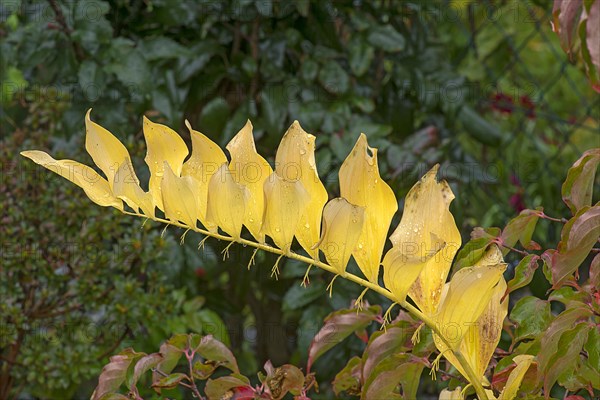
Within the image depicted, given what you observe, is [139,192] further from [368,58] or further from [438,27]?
[438,27]

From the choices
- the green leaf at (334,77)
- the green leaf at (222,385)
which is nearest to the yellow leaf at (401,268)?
the green leaf at (222,385)

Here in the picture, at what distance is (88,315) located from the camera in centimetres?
160

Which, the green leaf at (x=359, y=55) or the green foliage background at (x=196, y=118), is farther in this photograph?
the green leaf at (x=359, y=55)

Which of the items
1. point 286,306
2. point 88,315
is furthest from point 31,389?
point 286,306

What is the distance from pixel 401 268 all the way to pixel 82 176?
271 millimetres

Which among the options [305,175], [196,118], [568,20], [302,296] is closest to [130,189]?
[305,175]

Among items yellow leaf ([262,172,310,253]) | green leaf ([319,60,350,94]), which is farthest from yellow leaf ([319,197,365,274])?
green leaf ([319,60,350,94])

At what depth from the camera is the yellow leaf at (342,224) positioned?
706 mm

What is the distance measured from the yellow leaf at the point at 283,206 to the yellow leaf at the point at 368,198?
0.07m

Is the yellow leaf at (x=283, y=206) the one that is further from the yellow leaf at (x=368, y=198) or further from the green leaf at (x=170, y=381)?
the green leaf at (x=170, y=381)

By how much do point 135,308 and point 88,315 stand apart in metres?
0.10

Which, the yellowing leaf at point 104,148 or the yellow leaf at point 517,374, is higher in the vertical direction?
the yellowing leaf at point 104,148

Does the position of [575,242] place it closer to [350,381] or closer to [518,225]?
[518,225]

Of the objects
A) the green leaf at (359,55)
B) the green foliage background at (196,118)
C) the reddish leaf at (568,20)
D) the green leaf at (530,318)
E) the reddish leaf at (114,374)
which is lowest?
the green foliage background at (196,118)
